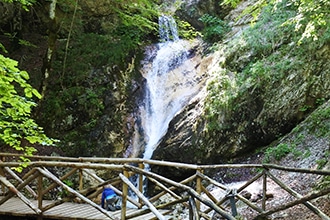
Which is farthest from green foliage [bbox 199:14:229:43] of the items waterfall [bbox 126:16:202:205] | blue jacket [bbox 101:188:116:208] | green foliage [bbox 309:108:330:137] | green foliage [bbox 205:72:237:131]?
blue jacket [bbox 101:188:116:208]

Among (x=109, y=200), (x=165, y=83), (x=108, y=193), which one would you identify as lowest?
(x=109, y=200)

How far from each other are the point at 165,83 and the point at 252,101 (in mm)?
4954

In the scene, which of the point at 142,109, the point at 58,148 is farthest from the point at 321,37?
the point at 58,148

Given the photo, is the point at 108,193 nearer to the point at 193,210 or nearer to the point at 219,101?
the point at 193,210

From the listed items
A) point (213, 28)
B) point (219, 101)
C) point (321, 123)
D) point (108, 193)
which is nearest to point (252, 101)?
point (219, 101)

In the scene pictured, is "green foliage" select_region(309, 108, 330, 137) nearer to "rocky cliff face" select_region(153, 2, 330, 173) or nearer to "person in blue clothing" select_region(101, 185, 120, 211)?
"rocky cliff face" select_region(153, 2, 330, 173)

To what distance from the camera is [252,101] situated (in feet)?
35.3

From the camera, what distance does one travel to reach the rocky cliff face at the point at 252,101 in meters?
10.2

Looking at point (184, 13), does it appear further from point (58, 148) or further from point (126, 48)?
point (58, 148)

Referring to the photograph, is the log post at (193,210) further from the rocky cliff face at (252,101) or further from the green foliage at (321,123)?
the rocky cliff face at (252,101)

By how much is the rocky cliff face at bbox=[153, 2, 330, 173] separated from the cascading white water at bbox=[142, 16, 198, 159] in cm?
125

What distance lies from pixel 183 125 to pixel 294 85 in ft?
12.7

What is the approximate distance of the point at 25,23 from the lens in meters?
14.6

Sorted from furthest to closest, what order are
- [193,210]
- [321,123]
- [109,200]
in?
[321,123] < [109,200] < [193,210]
